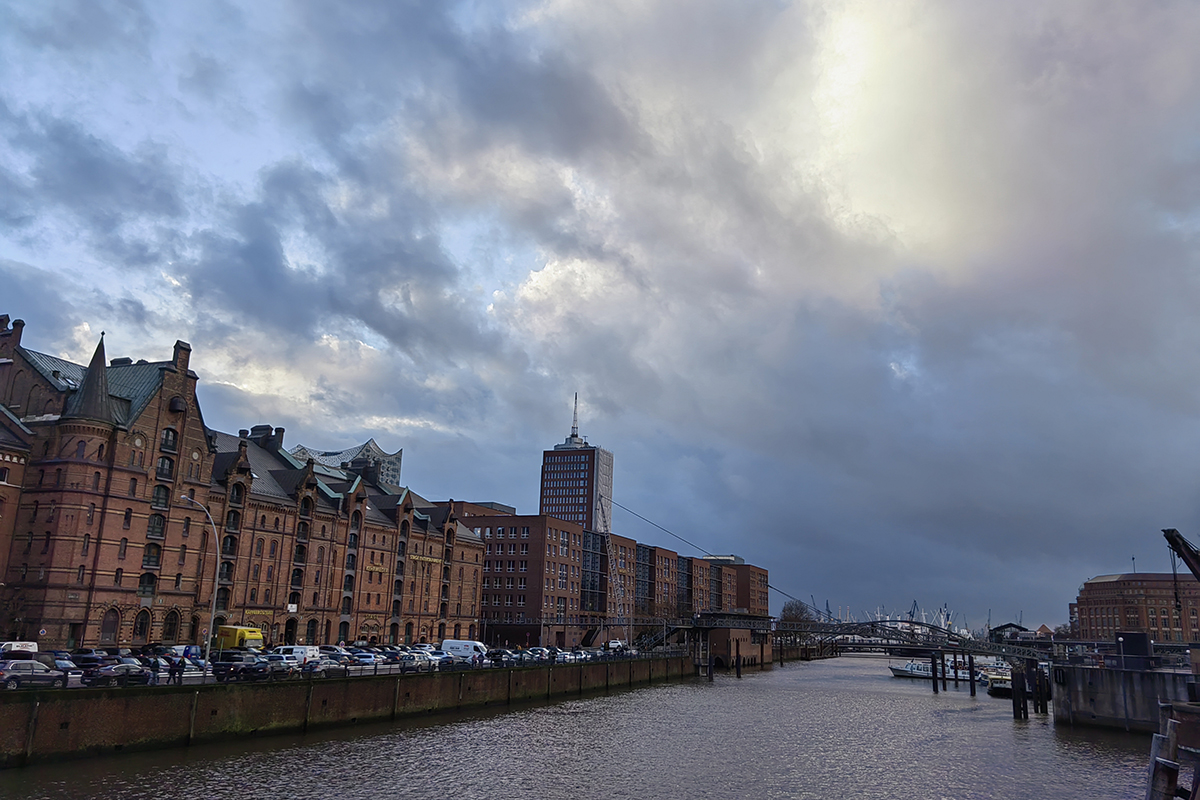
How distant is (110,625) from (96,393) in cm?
1980

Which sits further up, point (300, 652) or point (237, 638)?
point (237, 638)

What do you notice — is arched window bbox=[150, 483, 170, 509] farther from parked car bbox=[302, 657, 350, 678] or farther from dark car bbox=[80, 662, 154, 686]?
dark car bbox=[80, 662, 154, 686]

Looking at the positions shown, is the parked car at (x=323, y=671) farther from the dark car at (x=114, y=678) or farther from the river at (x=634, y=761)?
the dark car at (x=114, y=678)

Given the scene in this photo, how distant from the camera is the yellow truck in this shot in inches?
2968

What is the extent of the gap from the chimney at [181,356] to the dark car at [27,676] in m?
38.8

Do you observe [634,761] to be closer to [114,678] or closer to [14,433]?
[114,678]

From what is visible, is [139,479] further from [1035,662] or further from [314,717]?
[1035,662]

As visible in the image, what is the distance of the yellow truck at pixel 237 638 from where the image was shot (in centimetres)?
7538

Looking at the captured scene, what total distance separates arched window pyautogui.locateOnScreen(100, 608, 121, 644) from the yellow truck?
894 cm

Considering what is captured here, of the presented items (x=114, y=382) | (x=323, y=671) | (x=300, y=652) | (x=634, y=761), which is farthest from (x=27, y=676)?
(x=114, y=382)

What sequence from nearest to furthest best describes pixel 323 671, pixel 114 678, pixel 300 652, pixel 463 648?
pixel 114 678 → pixel 323 671 → pixel 300 652 → pixel 463 648

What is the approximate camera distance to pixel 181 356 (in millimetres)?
78625

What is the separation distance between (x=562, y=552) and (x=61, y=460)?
9268 centimetres

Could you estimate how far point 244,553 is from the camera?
84.2 meters
